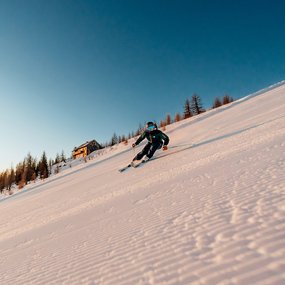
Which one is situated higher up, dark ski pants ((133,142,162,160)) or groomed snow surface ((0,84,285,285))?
dark ski pants ((133,142,162,160))

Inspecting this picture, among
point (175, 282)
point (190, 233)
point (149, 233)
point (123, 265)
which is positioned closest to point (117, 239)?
point (149, 233)

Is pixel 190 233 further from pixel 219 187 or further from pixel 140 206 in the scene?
pixel 140 206

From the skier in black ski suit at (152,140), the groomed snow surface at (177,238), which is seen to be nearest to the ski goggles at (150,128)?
the skier in black ski suit at (152,140)

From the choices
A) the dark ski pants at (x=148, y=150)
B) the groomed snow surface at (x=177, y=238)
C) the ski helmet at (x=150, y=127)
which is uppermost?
the ski helmet at (x=150, y=127)

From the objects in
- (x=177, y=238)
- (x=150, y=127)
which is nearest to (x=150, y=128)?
(x=150, y=127)

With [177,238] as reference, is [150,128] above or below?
above

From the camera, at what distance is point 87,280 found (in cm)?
260

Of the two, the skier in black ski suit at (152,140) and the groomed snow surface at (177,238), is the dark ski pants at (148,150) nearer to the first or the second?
the skier in black ski suit at (152,140)

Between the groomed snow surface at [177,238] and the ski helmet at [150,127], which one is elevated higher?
the ski helmet at [150,127]

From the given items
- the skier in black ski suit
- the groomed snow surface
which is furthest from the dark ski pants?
the groomed snow surface

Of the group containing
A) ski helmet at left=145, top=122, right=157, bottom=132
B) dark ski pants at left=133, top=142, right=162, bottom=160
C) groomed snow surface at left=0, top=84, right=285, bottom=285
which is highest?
ski helmet at left=145, top=122, right=157, bottom=132

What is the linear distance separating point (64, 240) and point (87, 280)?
1.91 metres

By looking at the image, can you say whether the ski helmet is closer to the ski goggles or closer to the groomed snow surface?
the ski goggles

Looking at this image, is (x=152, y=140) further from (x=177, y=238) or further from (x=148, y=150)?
(x=177, y=238)
